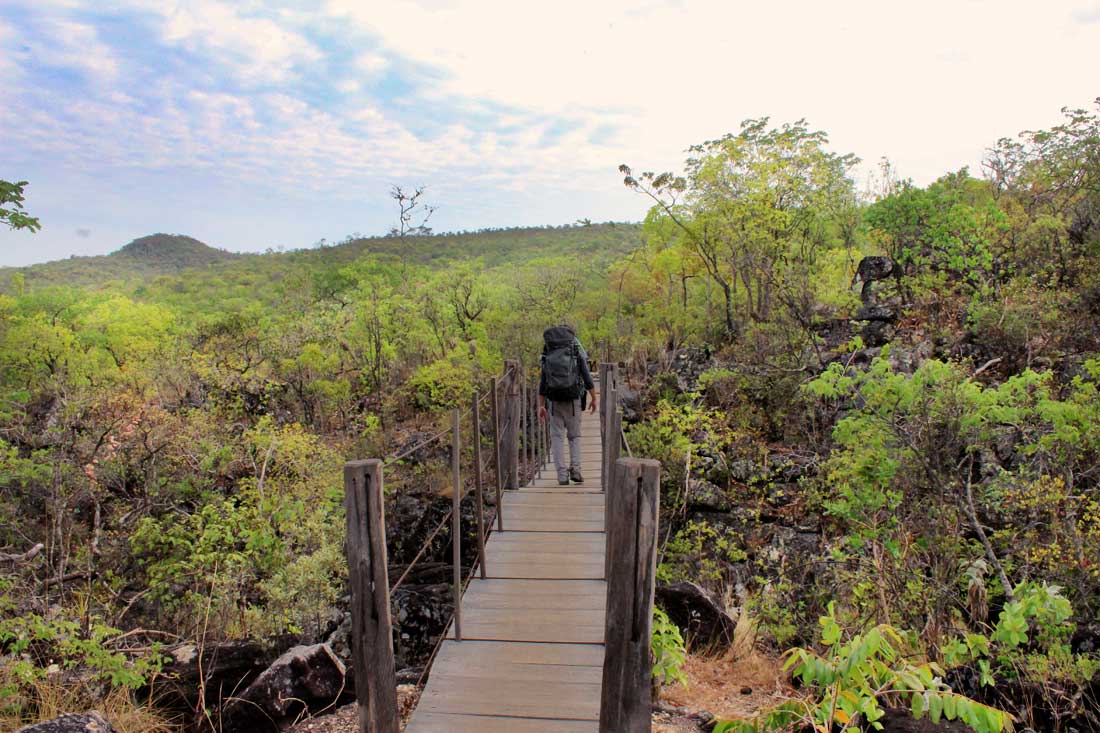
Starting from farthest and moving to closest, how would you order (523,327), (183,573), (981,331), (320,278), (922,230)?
(320,278) → (523,327) → (922,230) → (981,331) → (183,573)

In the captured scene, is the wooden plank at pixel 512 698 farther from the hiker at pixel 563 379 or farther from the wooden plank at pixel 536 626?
the hiker at pixel 563 379

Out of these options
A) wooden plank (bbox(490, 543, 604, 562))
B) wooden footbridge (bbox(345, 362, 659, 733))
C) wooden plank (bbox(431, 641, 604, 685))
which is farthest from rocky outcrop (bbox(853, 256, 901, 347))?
wooden plank (bbox(431, 641, 604, 685))

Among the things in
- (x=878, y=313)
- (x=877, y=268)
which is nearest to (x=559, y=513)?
(x=878, y=313)

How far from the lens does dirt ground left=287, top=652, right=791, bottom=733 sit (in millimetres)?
4445

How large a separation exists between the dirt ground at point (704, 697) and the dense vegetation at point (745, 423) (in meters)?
0.57

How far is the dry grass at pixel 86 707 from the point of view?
478cm

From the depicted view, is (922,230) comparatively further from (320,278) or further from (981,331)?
(320,278)

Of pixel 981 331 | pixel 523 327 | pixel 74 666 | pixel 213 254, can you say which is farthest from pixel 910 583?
pixel 213 254

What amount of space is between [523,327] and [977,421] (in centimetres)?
1276

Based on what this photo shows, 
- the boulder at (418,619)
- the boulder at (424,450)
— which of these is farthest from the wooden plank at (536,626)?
the boulder at (424,450)

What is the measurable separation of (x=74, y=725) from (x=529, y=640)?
111 inches

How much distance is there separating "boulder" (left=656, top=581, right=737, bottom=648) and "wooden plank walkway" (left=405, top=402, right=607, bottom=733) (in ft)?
4.02

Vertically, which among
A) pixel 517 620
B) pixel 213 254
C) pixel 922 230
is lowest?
pixel 517 620

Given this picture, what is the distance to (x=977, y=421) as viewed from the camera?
6.58 m
